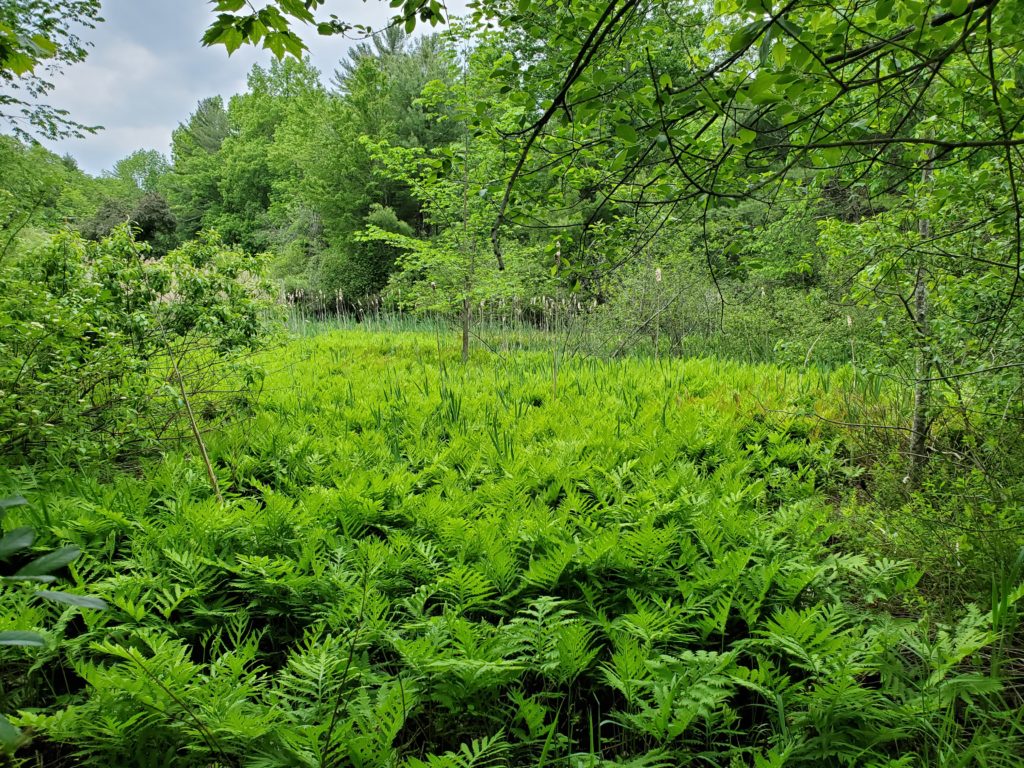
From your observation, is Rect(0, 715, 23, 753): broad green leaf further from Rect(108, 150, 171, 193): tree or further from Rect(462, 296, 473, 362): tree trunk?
Rect(108, 150, 171, 193): tree

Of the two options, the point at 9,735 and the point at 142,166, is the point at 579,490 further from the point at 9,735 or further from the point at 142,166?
the point at 142,166

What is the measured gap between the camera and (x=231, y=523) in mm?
2158

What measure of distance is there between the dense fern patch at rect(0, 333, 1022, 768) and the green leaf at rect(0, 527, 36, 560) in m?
0.79

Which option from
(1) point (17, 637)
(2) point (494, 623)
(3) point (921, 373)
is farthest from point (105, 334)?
(3) point (921, 373)

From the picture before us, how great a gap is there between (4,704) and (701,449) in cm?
315

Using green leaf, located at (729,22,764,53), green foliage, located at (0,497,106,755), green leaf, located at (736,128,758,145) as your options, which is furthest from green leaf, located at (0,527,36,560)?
green leaf, located at (736,128,758,145)

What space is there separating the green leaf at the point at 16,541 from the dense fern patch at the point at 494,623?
0.79 m

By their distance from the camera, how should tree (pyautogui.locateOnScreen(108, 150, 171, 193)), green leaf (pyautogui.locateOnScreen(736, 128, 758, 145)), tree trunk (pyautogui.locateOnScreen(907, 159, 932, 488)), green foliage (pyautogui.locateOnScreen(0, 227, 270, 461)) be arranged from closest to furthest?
1. green leaf (pyautogui.locateOnScreen(736, 128, 758, 145))
2. green foliage (pyautogui.locateOnScreen(0, 227, 270, 461))
3. tree trunk (pyautogui.locateOnScreen(907, 159, 932, 488))
4. tree (pyautogui.locateOnScreen(108, 150, 171, 193))

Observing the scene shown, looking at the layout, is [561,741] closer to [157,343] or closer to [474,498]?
[474,498]

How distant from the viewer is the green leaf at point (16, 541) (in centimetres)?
63

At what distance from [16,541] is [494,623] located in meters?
1.46

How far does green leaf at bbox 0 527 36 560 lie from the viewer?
0.63 m

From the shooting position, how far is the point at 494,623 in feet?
6.09

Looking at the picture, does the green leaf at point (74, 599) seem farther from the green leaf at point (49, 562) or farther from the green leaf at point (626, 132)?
the green leaf at point (626, 132)
